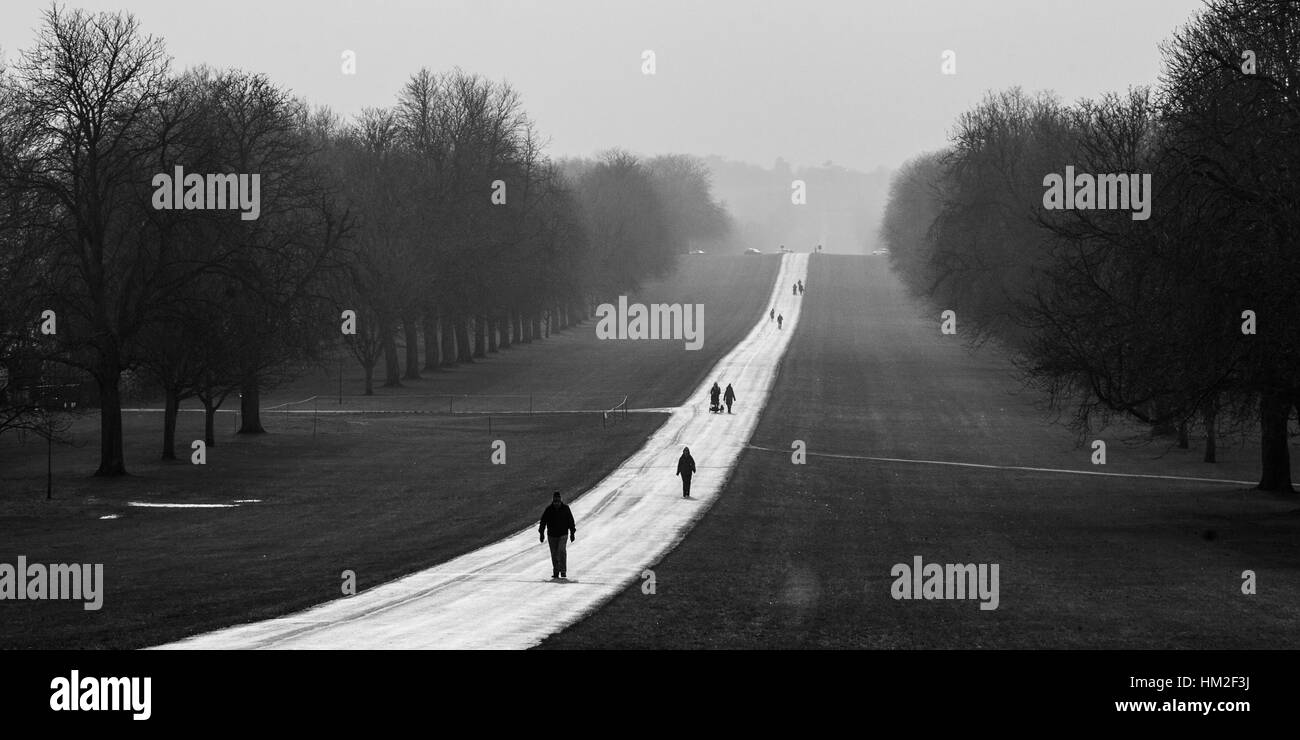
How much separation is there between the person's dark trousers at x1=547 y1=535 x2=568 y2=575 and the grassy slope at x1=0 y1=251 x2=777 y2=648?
325 centimetres

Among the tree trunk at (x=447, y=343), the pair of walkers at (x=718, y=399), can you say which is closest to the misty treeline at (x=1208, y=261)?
the pair of walkers at (x=718, y=399)

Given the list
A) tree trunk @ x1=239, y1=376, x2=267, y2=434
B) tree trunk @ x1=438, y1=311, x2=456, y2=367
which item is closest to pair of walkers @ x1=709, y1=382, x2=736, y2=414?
tree trunk @ x1=239, y1=376, x2=267, y2=434

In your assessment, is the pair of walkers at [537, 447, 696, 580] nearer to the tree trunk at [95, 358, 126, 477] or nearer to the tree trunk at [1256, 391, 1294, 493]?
the tree trunk at [1256, 391, 1294, 493]

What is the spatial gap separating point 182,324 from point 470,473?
11.6 m

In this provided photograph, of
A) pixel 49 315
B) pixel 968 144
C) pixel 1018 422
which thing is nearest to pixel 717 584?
pixel 49 315

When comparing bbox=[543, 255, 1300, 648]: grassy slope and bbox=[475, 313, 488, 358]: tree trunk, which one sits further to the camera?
bbox=[475, 313, 488, 358]: tree trunk

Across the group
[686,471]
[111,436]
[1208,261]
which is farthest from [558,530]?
[111,436]

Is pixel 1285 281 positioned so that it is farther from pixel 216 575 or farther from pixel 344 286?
pixel 344 286

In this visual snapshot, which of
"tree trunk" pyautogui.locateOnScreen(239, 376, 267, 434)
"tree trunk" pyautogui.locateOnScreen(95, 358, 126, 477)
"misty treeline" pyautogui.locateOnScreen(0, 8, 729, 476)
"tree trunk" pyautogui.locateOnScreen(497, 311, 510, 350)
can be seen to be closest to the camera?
"misty treeline" pyautogui.locateOnScreen(0, 8, 729, 476)

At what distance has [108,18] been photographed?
46094 mm

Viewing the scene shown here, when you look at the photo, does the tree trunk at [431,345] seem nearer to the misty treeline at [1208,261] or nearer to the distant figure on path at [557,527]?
the misty treeline at [1208,261]

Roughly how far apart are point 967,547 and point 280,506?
2135 cm

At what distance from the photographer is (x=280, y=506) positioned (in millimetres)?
41219

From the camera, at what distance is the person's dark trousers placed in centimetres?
2692
